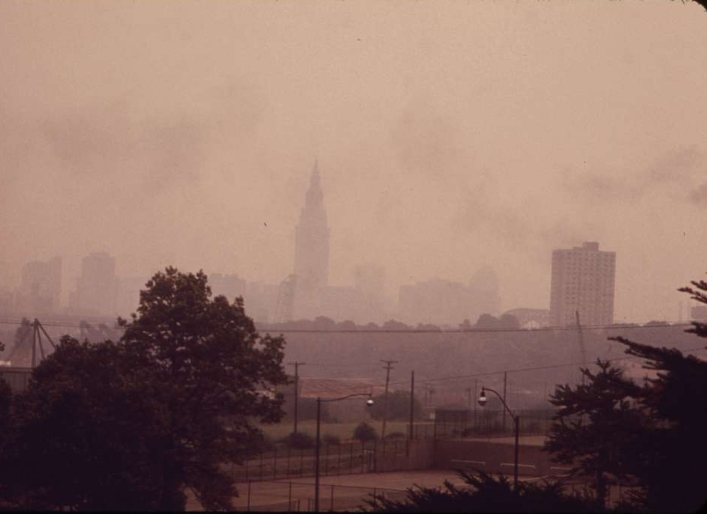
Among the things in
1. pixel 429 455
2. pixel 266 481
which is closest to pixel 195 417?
pixel 266 481

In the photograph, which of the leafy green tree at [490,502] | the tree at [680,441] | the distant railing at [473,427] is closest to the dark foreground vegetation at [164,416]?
the tree at [680,441]

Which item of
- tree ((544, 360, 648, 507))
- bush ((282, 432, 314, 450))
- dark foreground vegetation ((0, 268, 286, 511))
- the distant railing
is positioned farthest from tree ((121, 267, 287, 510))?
the distant railing

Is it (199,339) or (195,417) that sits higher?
(199,339)

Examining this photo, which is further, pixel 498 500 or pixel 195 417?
pixel 195 417

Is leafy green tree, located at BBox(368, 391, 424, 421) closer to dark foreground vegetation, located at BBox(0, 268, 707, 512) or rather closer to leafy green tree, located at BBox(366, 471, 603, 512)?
dark foreground vegetation, located at BBox(0, 268, 707, 512)

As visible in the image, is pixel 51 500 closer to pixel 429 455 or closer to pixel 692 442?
pixel 692 442

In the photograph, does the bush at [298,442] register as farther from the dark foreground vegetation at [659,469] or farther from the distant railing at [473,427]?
the dark foreground vegetation at [659,469]
